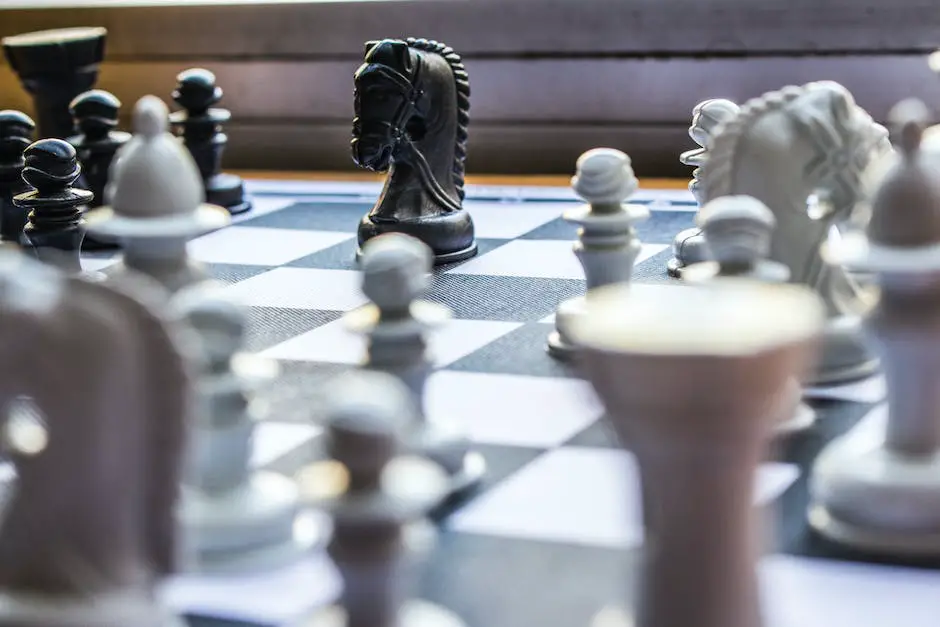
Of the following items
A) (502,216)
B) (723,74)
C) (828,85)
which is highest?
(828,85)

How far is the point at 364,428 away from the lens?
3.48 feet

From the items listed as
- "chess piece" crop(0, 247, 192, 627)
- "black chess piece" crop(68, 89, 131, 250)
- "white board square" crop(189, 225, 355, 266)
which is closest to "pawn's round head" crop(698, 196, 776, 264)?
"chess piece" crop(0, 247, 192, 627)

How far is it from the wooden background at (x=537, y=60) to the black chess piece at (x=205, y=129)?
806 mm

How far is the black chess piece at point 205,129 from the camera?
3375 millimetres

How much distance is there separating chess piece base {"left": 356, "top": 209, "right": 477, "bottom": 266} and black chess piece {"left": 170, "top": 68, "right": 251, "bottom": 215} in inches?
27.4

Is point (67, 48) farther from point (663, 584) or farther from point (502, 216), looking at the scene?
point (663, 584)

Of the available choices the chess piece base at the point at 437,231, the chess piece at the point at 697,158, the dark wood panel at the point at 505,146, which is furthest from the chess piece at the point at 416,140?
the dark wood panel at the point at 505,146

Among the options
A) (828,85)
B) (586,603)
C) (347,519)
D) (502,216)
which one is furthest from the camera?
(502,216)

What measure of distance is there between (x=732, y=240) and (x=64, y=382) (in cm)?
69

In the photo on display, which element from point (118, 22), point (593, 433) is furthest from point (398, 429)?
point (118, 22)

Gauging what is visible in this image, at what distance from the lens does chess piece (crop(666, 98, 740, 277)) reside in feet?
8.04

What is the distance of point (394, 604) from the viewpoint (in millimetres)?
1131

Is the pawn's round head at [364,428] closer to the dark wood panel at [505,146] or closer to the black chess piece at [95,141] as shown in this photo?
the black chess piece at [95,141]

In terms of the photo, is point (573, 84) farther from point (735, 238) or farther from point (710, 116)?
point (735, 238)
